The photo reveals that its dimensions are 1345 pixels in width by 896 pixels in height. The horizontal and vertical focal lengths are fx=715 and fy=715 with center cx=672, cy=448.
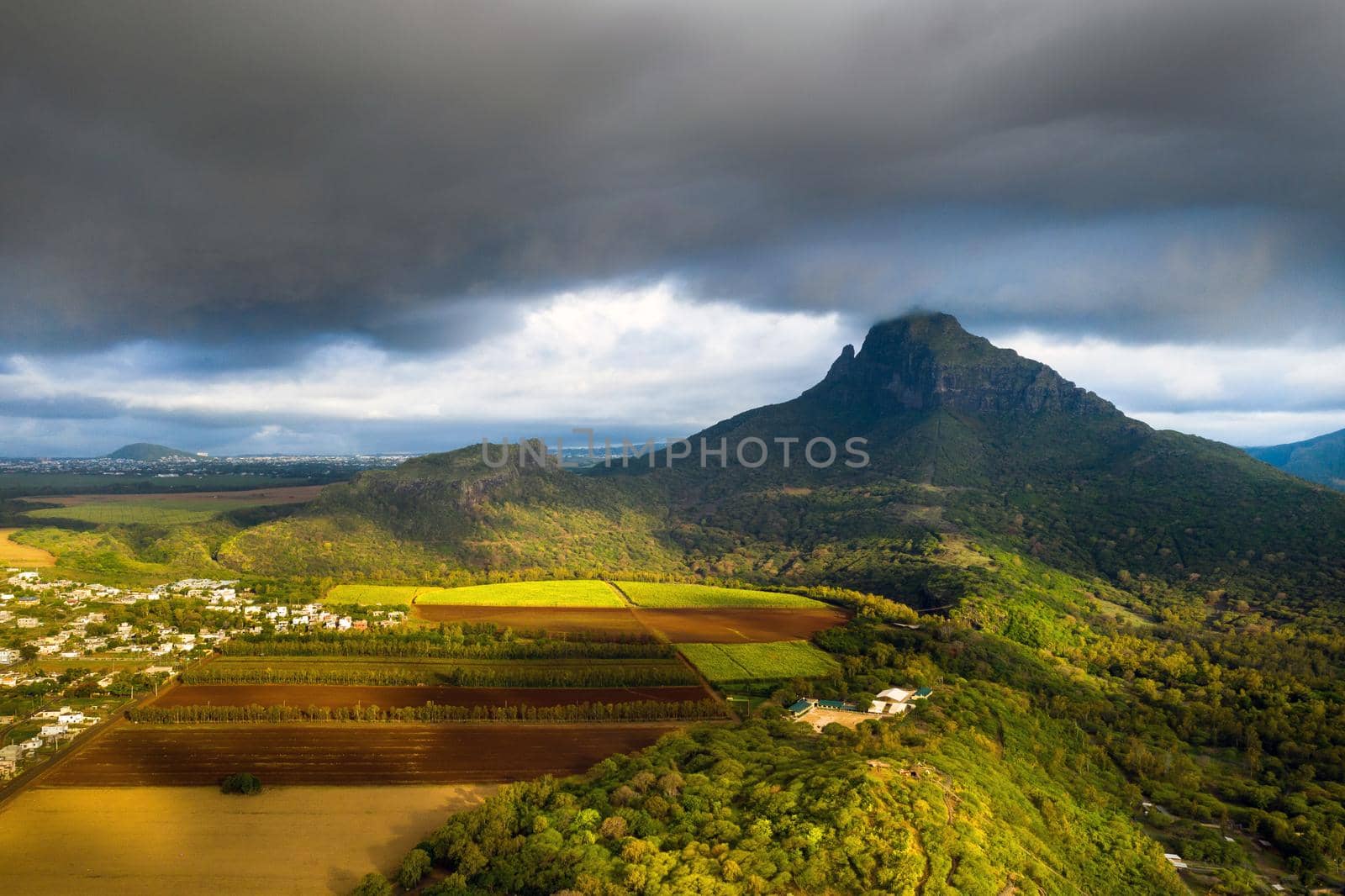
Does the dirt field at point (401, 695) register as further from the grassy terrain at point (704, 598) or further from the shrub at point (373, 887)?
the grassy terrain at point (704, 598)

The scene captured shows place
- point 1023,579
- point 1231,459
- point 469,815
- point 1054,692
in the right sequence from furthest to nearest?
1. point 1231,459
2. point 1023,579
3. point 1054,692
4. point 469,815

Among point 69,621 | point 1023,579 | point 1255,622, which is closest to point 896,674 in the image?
point 1023,579

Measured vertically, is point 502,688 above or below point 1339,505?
below

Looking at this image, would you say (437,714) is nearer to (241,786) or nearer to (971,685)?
(241,786)

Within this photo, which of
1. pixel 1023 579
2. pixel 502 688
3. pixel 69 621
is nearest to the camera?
pixel 502 688

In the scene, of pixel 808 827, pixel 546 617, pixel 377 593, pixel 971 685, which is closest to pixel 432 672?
pixel 546 617

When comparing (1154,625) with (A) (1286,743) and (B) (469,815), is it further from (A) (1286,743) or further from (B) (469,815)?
(B) (469,815)
